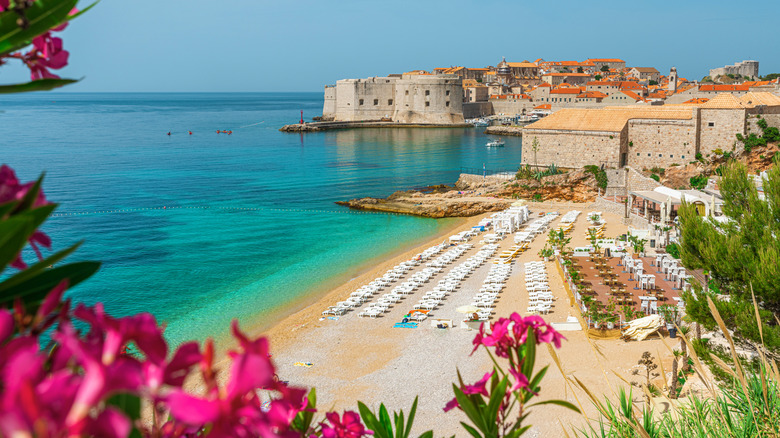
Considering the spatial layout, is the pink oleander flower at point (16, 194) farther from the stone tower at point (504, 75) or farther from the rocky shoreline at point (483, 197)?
the stone tower at point (504, 75)

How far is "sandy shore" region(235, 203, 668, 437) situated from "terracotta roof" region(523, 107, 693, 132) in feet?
49.6

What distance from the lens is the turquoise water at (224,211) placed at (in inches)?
712

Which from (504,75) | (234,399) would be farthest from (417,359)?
(504,75)

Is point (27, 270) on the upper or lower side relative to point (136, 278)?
upper

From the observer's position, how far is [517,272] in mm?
17156

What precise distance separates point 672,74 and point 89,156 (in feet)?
220

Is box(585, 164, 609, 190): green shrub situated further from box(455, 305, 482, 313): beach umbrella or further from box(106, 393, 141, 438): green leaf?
box(106, 393, 141, 438): green leaf

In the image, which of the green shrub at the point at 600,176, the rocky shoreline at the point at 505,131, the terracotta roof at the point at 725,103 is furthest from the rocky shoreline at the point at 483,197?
the rocky shoreline at the point at 505,131

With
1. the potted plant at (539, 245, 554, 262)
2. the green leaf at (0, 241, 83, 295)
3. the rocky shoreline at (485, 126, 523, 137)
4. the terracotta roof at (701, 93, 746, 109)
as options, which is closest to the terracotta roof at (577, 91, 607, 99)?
the rocky shoreline at (485, 126, 523, 137)

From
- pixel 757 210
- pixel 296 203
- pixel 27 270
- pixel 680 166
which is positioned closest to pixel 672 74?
pixel 680 166

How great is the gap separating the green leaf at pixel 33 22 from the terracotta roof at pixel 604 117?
2882 cm

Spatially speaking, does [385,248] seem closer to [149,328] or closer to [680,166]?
[680,166]

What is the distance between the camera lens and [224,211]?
29.6 meters

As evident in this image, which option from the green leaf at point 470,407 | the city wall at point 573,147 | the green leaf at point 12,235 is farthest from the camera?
the city wall at point 573,147
